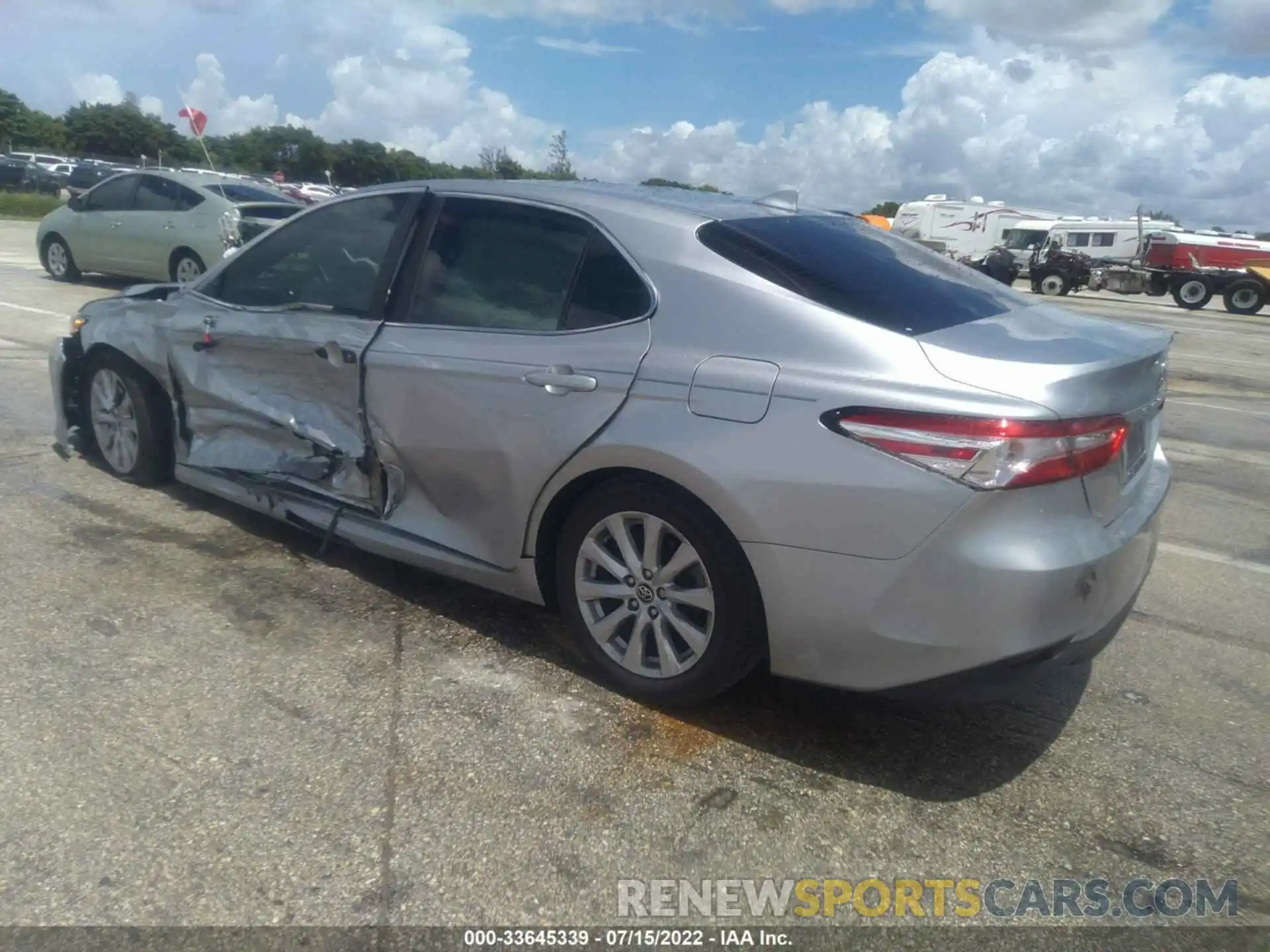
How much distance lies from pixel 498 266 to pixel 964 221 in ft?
149

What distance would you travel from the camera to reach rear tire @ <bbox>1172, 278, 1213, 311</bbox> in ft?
94.7

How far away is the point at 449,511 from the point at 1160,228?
39.3 metres

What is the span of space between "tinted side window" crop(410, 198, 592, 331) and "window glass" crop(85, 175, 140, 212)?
35.9ft

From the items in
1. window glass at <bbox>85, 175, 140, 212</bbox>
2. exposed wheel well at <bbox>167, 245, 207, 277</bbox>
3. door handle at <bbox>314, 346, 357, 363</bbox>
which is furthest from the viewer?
window glass at <bbox>85, 175, 140, 212</bbox>

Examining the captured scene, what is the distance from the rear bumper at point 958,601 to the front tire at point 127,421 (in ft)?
11.2

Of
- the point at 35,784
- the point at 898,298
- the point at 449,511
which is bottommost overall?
the point at 35,784

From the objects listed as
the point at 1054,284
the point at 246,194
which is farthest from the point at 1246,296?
the point at 246,194

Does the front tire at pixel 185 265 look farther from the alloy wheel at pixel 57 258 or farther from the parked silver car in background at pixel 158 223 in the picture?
the alloy wheel at pixel 57 258

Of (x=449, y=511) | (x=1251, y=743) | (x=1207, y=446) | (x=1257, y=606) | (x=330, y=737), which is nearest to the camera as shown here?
(x=330, y=737)

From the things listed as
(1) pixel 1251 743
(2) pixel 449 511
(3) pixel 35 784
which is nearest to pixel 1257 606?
(1) pixel 1251 743

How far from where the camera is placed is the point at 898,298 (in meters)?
3.33

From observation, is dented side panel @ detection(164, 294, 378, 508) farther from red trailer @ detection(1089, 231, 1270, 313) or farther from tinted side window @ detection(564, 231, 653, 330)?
red trailer @ detection(1089, 231, 1270, 313)

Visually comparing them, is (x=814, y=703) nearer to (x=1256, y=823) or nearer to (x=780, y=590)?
(x=780, y=590)

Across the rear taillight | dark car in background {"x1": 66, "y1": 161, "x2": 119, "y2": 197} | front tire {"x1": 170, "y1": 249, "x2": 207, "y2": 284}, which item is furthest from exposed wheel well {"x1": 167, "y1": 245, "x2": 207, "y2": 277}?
dark car in background {"x1": 66, "y1": 161, "x2": 119, "y2": 197}
